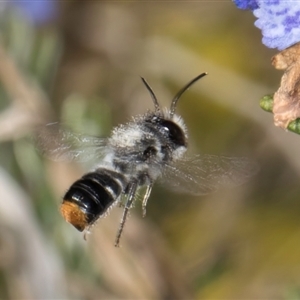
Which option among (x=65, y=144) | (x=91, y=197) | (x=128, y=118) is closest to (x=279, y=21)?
(x=91, y=197)

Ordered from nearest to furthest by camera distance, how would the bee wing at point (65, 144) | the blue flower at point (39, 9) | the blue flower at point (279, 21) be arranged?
the blue flower at point (279, 21) < the bee wing at point (65, 144) < the blue flower at point (39, 9)

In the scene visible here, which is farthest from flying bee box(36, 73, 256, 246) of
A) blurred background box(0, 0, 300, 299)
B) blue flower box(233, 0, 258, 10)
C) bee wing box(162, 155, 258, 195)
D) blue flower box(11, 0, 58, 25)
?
blue flower box(11, 0, 58, 25)

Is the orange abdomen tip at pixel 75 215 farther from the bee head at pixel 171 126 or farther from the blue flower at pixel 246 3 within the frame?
the blue flower at pixel 246 3

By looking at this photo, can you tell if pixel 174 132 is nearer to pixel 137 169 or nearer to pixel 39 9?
pixel 137 169

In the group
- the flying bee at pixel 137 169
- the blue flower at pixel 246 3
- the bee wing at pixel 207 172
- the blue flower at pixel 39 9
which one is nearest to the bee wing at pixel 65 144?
the flying bee at pixel 137 169

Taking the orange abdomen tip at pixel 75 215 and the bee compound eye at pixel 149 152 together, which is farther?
the bee compound eye at pixel 149 152

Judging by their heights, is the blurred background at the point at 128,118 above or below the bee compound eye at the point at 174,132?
below
